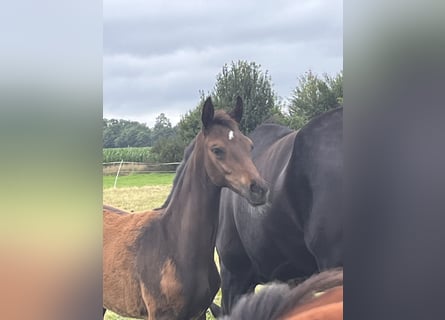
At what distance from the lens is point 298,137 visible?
6.77 ft

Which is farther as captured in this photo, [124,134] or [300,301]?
[124,134]

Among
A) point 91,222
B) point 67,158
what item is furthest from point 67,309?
point 67,158

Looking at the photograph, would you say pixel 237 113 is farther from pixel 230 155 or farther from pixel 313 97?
pixel 313 97

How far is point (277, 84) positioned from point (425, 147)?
0.63 meters

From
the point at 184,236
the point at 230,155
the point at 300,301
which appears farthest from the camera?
the point at 184,236

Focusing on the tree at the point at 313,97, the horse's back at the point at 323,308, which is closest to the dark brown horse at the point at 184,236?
the tree at the point at 313,97

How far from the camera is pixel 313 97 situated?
204cm

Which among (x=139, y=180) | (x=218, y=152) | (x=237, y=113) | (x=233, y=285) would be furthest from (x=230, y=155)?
(x=233, y=285)

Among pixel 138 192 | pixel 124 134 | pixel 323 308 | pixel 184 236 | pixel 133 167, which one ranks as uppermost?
Answer: pixel 124 134

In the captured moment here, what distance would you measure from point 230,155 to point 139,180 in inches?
15.5

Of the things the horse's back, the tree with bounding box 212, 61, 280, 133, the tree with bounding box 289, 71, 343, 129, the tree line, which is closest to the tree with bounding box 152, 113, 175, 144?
the tree line

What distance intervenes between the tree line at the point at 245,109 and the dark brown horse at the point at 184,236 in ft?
0.16

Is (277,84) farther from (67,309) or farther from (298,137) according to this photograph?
(67,309)

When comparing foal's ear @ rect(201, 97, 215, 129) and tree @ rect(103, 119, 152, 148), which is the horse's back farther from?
tree @ rect(103, 119, 152, 148)
